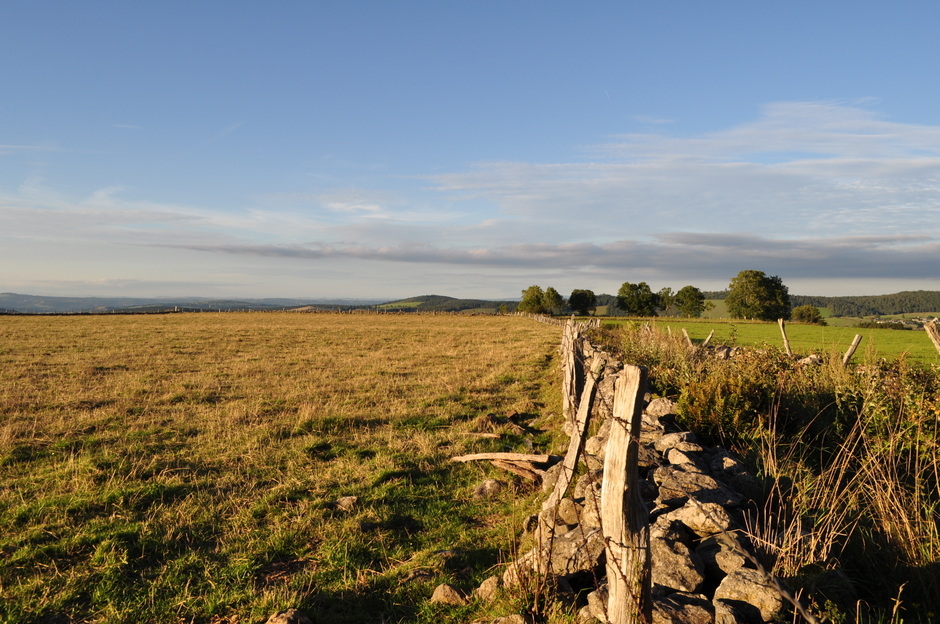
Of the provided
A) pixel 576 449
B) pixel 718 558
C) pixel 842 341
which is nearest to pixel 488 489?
pixel 576 449

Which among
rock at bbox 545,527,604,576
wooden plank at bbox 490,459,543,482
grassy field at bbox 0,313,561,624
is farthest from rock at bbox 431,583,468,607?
wooden plank at bbox 490,459,543,482

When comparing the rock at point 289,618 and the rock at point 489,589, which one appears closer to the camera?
the rock at point 289,618

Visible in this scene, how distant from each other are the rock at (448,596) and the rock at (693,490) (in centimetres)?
241

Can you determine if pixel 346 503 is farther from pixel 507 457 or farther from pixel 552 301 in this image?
pixel 552 301

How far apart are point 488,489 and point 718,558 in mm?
3886

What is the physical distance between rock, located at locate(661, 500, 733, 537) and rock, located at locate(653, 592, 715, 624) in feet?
2.57

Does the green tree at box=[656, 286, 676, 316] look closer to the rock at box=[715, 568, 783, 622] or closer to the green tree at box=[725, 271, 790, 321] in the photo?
the green tree at box=[725, 271, 790, 321]

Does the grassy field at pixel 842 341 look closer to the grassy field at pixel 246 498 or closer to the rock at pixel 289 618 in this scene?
the grassy field at pixel 246 498

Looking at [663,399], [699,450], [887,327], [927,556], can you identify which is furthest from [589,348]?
[887,327]

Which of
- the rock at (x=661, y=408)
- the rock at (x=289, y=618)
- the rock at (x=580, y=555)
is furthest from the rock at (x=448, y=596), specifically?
the rock at (x=661, y=408)

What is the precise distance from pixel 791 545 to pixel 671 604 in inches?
46.2

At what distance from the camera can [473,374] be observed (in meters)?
17.5

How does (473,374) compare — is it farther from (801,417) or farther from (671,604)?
(671,604)

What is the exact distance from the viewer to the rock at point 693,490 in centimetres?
514
